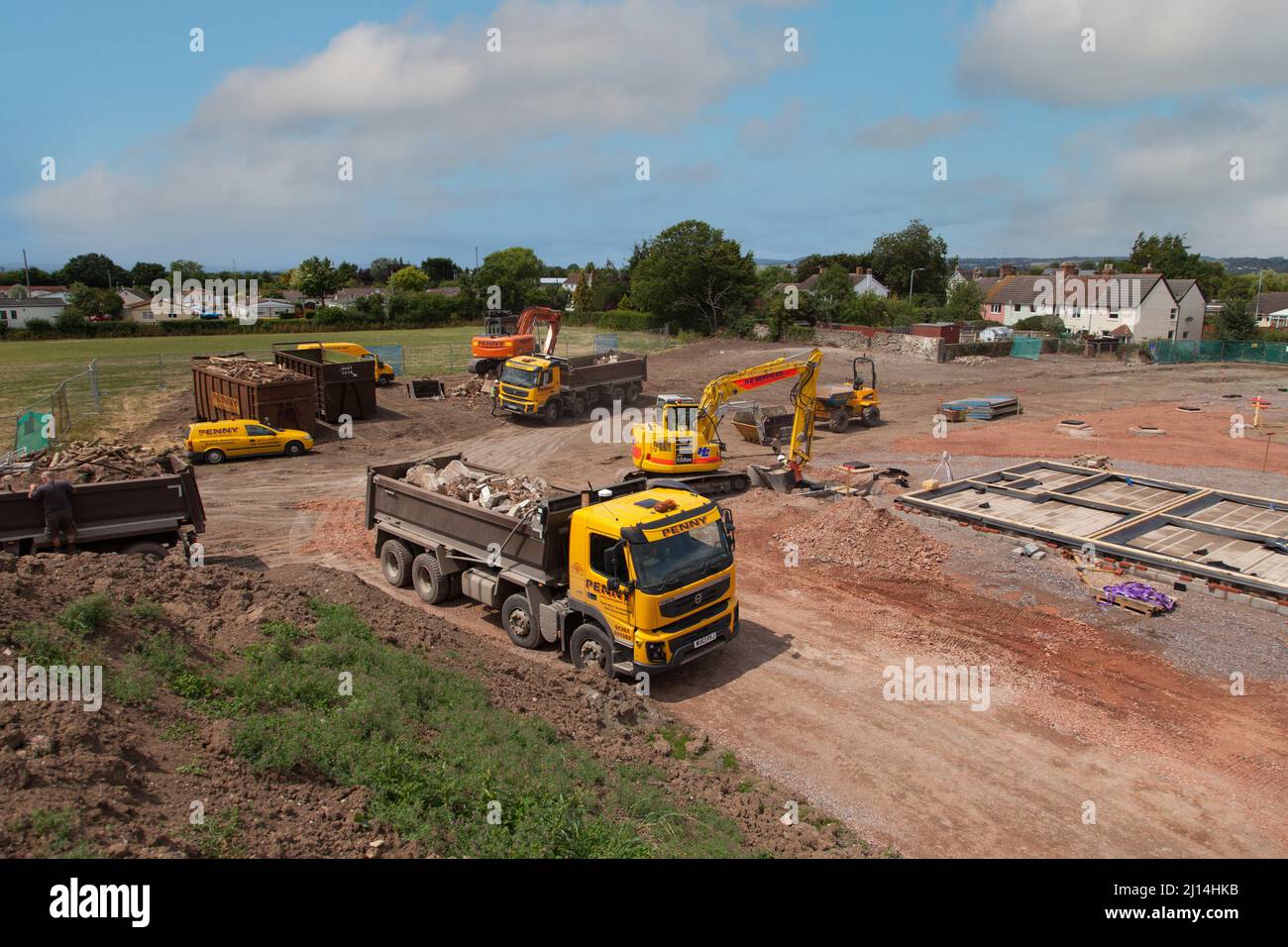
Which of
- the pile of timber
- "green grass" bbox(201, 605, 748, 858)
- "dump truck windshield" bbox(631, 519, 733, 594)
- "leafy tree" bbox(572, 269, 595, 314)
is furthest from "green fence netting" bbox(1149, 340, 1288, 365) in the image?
"green grass" bbox(201, 605, 748, 858)

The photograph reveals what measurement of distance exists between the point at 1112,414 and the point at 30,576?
3646cm

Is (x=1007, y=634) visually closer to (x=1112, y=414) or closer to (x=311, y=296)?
(x=1112, y=414)

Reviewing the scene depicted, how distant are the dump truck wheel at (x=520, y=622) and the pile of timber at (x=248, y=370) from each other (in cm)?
1723

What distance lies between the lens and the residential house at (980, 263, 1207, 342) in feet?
219

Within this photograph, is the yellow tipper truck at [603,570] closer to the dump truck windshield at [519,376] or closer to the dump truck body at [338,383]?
the dump truck windshield at [519,376]

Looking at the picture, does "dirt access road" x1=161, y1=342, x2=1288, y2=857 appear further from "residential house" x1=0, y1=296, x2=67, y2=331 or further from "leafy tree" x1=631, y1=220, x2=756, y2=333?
"residential house" x1=0, y1=296, x2=67, y2=331

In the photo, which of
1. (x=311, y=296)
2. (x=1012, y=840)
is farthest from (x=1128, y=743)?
(x=311, y=296)

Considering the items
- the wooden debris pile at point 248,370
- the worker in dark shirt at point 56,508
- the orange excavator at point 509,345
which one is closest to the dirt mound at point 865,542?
the worker in dark shirt at point 56,508

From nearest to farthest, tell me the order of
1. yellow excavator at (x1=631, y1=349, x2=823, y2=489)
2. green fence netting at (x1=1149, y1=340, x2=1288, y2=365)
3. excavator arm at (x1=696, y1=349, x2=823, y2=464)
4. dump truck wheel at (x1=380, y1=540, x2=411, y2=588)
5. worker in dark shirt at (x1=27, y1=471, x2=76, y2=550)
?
Answer: worker in dark shirt at (x1=27, y1=471, x2=76, y2=550), dump truck wheel at (x1=380, y1=540, x2=411, y2=588), yellow excavator at (x1=631, y1=349, x2=823, y2=489), excavator arm at (x1=696, y1=349, x2=823, y2=464), green fence netting at (x1=1149, y1=340, x2=1288, y2=365)

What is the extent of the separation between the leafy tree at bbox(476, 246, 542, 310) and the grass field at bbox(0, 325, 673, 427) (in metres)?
11.8

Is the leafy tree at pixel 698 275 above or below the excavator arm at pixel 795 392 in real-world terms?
above

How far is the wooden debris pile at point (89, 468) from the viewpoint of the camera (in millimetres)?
14125

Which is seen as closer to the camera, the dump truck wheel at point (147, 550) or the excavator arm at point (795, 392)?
the dump truck wheel at point (147, 550)

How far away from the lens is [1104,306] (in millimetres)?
69188
